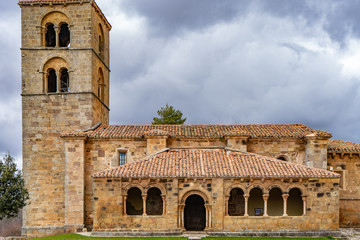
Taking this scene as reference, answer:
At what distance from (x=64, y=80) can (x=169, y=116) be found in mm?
17982

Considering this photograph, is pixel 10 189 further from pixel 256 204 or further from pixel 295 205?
pixel 295 205

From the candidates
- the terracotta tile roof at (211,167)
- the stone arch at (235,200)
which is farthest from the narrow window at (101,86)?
the stone arch at (235,200)

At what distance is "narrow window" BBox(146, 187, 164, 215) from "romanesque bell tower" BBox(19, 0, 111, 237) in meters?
6.11

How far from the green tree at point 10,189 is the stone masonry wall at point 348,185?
19916 mm

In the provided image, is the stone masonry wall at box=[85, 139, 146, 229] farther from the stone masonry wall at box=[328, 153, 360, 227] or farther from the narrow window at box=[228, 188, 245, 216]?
the stone masonry wall at box=[328, 153, 360, 227]

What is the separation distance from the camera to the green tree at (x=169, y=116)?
43.2 meters

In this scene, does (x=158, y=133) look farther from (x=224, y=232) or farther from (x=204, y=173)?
(x=224, y=232)

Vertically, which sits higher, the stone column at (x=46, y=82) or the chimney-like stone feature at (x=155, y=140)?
the stone column at (x=46, y=82)

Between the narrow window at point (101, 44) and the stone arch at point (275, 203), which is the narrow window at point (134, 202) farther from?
the narrow window at point (101, 44)

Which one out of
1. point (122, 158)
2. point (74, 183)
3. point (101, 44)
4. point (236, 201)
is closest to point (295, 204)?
point (236, 201)

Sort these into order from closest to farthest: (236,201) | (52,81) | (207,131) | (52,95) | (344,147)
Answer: (236,201)
(344,147)
(207,131)
(52,95)
(52,81)

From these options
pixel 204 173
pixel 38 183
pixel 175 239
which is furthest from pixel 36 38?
pixel 175 239

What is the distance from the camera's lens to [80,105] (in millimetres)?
25625

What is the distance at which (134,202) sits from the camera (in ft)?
73.4
